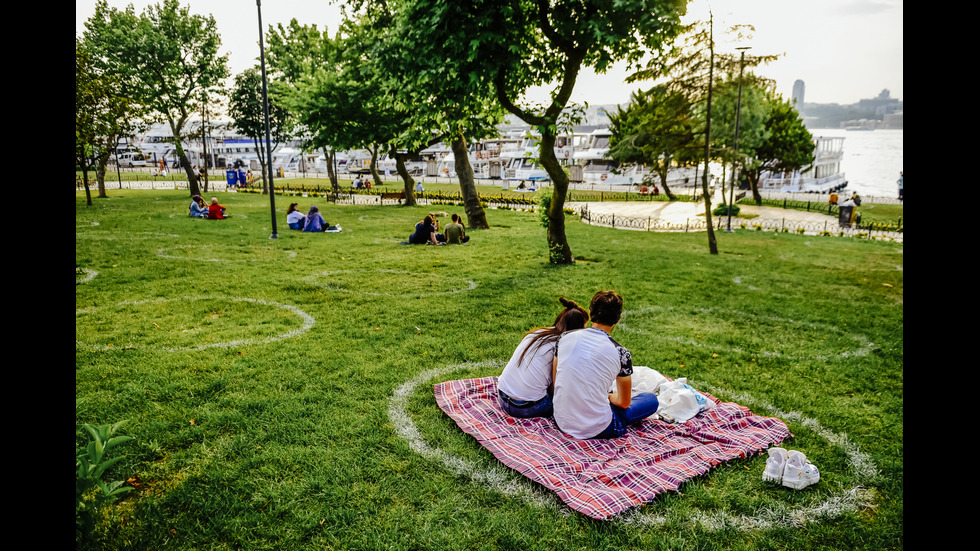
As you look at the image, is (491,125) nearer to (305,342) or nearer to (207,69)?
(305,342)

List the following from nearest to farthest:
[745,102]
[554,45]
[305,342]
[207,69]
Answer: [305,342] < [554,45] < [745,102] < [207,69]

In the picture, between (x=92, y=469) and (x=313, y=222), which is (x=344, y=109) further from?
(x=92, y=469)

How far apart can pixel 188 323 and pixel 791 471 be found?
8.47 meters

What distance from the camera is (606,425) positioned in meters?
5.00

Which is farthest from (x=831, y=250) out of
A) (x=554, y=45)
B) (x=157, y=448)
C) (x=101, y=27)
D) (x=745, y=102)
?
(x=101, y=27)

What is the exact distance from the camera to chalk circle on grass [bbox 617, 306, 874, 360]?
799cm

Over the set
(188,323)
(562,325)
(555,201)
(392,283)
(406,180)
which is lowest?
(188,323)

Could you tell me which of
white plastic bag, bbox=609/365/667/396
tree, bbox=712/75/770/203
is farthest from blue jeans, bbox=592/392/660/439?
tree, bbox=712/75/770/203

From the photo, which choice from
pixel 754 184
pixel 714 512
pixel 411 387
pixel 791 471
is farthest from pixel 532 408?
pixel 754 184

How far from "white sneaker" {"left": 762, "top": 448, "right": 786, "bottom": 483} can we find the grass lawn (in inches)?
5.4

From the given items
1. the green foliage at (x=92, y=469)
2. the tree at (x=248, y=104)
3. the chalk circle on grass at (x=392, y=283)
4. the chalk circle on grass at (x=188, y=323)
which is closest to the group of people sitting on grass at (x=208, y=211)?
the chalk circle on grass at (x=392, y=283)

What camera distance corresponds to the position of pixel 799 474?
443 centimetres
